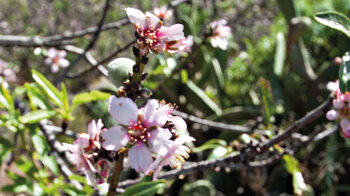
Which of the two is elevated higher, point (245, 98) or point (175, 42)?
point (175, 42)

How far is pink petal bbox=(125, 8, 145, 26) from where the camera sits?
2.16 ft

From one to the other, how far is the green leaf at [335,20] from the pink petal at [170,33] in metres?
0.28

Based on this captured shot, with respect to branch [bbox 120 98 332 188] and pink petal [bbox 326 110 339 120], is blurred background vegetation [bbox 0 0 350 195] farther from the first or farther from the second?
pink petal [bbox 326 110 339 120]

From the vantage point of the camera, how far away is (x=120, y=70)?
684 millimetres

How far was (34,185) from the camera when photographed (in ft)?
4.01

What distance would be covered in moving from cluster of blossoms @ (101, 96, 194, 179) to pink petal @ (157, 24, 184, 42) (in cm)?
14

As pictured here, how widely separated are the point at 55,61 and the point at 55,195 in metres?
1.56

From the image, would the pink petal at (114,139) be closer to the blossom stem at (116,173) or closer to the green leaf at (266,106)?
the blossom stem at (116,173)

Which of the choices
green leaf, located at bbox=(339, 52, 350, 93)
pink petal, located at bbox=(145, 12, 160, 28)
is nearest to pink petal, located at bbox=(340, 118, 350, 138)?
green leaf, located at bbox=(339, 52, 350, 93)

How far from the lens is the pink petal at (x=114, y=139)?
615 millimetres

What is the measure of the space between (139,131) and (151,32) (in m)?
0.21

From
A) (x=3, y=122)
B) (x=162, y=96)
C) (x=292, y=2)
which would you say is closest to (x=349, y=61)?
(x=3, y=122)

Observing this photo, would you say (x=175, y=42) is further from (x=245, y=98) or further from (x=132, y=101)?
(x=245, y=98)

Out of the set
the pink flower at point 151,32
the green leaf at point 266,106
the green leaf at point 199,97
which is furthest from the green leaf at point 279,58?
the pink flower at point 151,32
